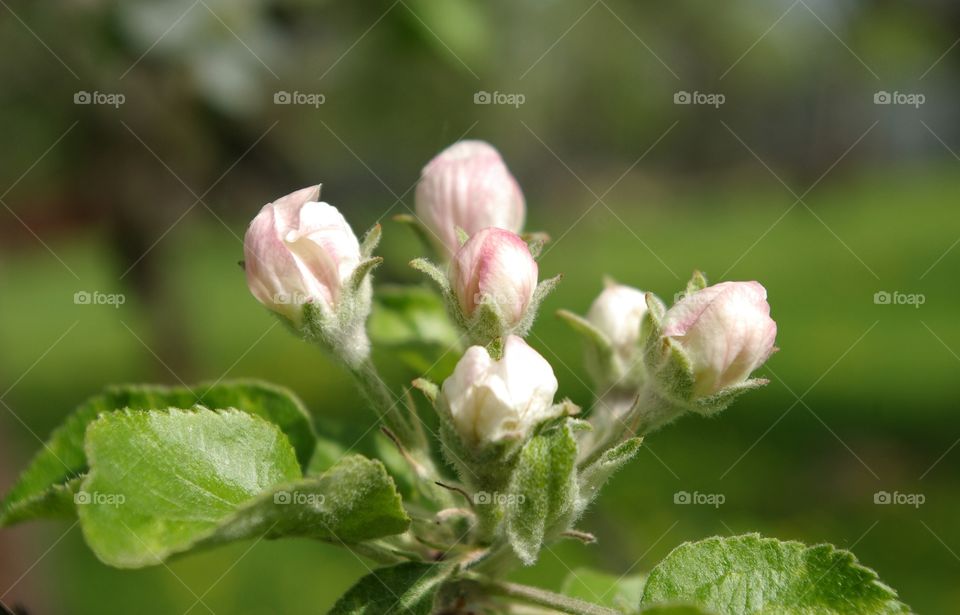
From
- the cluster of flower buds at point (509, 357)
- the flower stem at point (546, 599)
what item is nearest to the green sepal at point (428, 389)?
the cluster of flower buds at point (509, 357)

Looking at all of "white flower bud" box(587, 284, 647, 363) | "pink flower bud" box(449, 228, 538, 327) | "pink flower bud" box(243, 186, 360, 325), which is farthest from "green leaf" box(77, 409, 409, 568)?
"white flower bud" box(587, 284, 647, 363)

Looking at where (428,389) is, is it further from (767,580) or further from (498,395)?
(767,580)

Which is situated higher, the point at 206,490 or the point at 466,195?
the point at 466,195

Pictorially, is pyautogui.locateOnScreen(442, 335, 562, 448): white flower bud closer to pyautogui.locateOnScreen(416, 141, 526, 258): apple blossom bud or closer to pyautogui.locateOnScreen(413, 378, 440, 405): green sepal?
pyautogui.locateOnScreen(413, 378, 440, 405): green sepal

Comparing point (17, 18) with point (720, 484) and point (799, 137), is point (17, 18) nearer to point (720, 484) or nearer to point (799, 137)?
point (720, 484)

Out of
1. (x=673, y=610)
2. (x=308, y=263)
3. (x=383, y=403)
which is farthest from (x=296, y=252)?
(x=673, y=610)

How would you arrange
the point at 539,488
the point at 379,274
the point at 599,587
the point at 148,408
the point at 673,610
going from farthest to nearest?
the point at 379,274 → the point at 599,587 → the point at 148,408 → the point at 539,488 → the point at 673,610

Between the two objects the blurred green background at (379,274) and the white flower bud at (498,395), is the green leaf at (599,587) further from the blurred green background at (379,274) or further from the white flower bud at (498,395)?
the white flower bud at (498,395)
